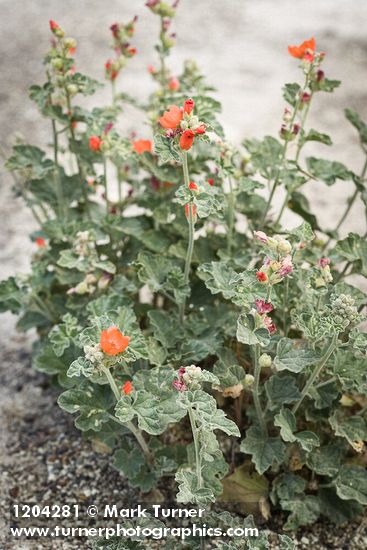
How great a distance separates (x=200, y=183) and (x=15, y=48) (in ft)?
12.0

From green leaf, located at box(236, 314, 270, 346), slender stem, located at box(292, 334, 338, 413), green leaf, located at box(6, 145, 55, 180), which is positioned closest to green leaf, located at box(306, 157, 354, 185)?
slender stem, located at box(292, 334, 338, 413)

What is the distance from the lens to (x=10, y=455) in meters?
2.20

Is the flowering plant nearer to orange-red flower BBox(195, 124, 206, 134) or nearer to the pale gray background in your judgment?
orange-red flower BBox(195, 124, 206, 134)

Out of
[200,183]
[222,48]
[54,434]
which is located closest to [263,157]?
[200,183]

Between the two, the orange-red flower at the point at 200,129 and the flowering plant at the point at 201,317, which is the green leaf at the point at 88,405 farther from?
the orange-red flower at the point at 200,129

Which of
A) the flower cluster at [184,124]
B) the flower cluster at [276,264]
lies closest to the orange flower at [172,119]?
the flower cluster at [184,124]

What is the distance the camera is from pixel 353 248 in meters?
1.95

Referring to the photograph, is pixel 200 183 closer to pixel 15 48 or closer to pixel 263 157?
pixel 263 157

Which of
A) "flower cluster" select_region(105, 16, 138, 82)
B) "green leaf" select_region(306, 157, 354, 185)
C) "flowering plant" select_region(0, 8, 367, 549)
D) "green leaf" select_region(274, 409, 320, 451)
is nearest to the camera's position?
"flowering plant" select_region(0, 8, 367, 549)

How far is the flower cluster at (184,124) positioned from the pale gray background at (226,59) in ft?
5.74

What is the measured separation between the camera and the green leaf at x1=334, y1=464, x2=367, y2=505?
5.93 ft

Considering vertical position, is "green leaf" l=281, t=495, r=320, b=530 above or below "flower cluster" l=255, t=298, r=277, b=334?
below

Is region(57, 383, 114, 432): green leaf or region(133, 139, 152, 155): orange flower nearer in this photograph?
region(57, 383, 114, 432): green leaf

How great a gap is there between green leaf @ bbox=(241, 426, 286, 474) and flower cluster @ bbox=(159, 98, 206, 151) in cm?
81
